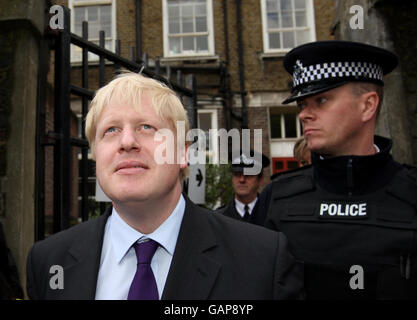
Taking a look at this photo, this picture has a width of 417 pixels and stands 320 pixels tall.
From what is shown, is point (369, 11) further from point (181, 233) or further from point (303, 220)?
point (181, 233)

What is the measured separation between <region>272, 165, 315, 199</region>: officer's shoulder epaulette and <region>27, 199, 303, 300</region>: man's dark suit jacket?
49cm

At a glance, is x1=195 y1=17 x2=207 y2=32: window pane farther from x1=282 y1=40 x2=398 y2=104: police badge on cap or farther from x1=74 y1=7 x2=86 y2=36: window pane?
x1=282 y1=40 x2=398 y2=104: police badge on cap

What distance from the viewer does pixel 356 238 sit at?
5.36 ft

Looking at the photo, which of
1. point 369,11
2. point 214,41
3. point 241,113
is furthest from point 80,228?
point 214,41

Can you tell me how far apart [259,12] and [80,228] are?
9919 mm

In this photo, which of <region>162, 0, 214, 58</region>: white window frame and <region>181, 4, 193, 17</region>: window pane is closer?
<region>162, 0, 214, 58</region>: white window frame

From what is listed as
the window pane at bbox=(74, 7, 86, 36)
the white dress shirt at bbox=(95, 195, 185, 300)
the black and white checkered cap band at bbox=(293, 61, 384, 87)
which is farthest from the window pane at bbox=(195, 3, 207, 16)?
the white dress shirt at bbox=(95, 195, 185, 300)

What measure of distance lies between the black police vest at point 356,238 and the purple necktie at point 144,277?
72cm

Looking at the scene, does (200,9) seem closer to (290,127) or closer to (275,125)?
(275,125)

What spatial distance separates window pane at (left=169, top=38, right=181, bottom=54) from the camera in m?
10.2

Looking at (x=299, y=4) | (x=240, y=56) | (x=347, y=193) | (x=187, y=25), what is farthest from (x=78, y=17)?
(x=347, y=193)

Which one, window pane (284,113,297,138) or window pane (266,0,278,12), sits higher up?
window pane (266,0,278,12)

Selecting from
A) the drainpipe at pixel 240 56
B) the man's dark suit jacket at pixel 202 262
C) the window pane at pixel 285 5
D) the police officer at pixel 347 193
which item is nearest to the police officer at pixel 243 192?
the police officer at pixel 347 193
